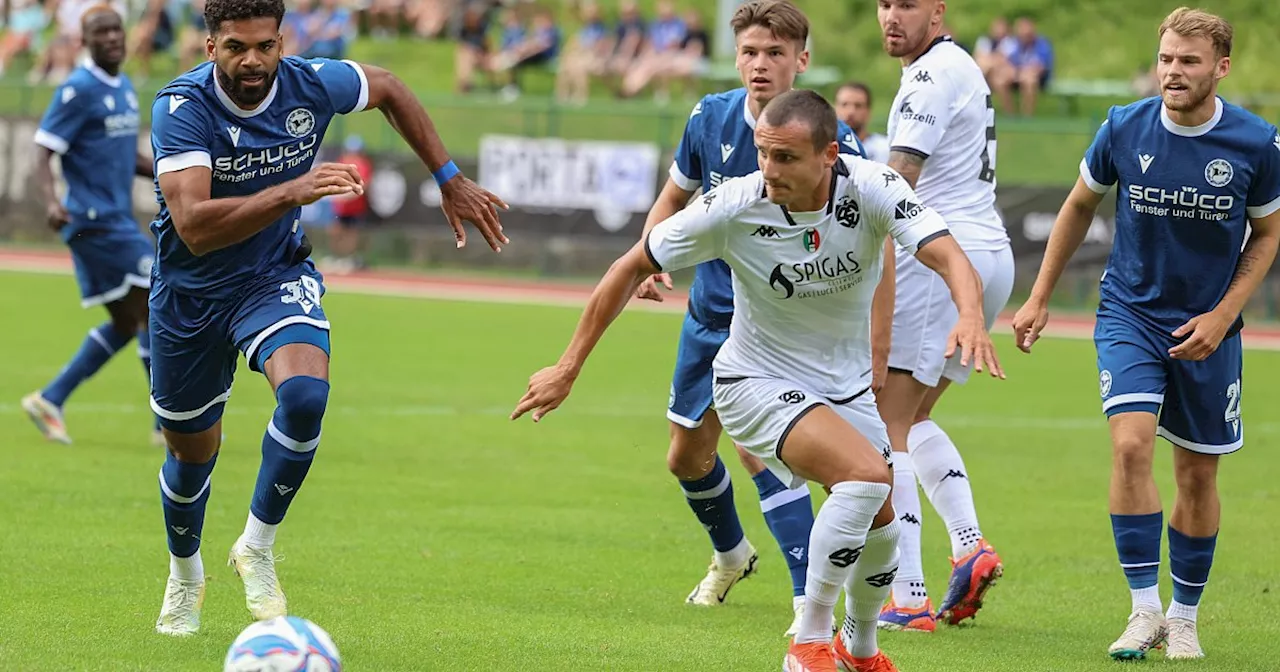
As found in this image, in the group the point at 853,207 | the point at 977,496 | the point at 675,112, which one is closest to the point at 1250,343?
the point at 675,112

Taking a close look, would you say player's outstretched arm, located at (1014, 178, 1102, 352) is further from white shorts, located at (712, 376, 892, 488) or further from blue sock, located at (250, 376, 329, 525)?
blue sock, located at (250, 376, 329, 525)

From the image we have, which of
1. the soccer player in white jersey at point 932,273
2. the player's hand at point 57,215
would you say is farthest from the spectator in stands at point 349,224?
the soccer player in white jersey at point 932,273

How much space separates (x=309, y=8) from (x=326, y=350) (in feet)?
95.6

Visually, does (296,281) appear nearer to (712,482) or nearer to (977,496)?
(712,482)

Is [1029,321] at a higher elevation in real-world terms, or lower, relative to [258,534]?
higher

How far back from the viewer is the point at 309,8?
3388 cm

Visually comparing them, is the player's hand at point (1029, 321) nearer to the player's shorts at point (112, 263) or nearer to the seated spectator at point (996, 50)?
the player's shorts at point (112, 263)

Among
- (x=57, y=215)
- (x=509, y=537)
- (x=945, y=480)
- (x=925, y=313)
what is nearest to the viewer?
(x=925, y=313)

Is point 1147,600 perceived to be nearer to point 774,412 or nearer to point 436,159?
point 774,412

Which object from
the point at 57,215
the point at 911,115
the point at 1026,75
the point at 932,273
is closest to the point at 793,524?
the point at 932,273

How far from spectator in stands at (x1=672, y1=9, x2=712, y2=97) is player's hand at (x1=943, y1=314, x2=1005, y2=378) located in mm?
24260

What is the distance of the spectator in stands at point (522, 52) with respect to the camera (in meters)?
31.0

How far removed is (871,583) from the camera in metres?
5.70

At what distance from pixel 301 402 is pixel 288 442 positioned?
0.77 ft
